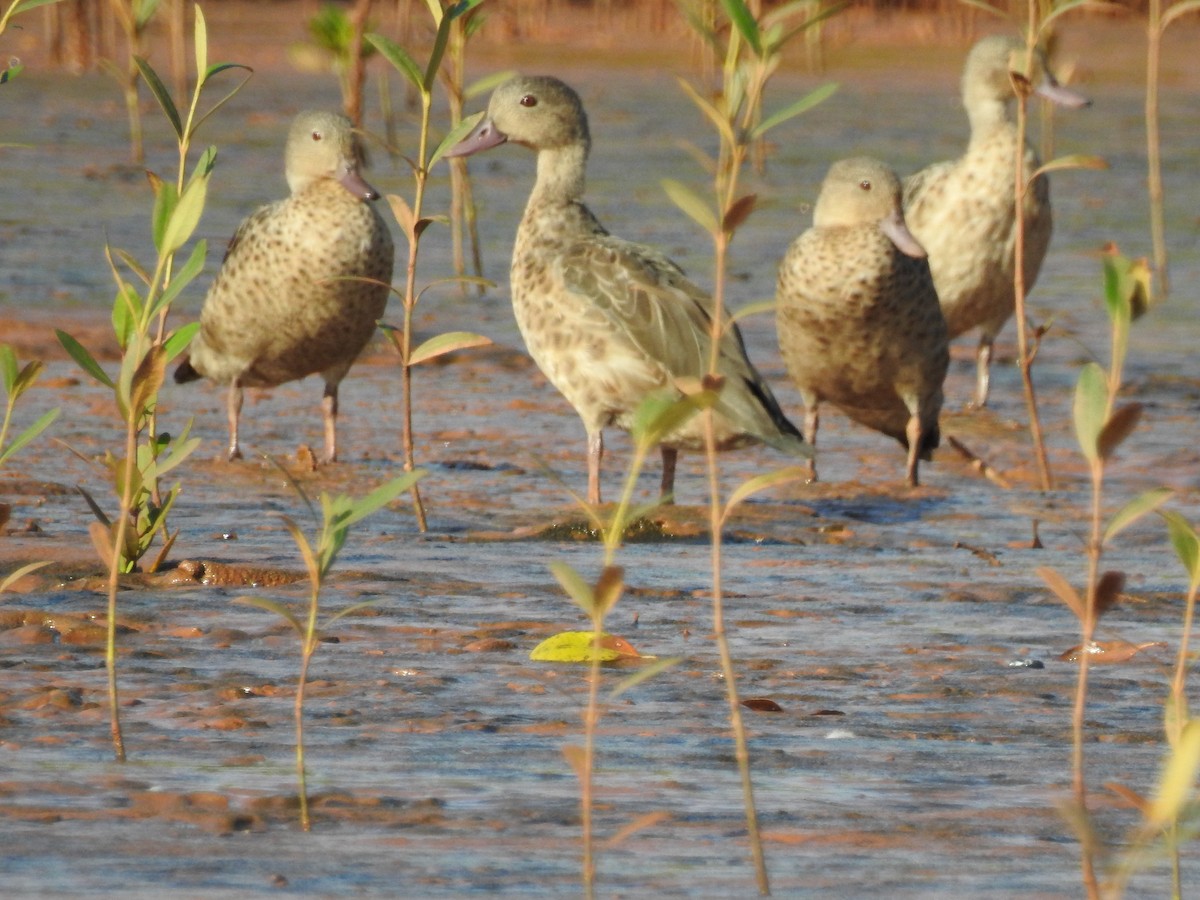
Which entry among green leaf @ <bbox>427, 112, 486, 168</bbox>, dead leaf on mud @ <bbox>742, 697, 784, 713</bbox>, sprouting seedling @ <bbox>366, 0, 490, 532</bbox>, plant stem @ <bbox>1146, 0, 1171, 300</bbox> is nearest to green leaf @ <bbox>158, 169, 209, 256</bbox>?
dead leaf on mud @ <bbox>742, 697, 784, 713</bbox>

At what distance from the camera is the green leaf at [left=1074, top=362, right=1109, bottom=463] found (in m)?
2.74

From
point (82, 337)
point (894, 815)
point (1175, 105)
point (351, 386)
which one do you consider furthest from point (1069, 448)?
point (1175, 105)

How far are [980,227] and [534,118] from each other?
227 centimetres

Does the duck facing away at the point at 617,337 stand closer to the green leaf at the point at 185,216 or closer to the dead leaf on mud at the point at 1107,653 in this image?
the dead leaf on mud at the point at 1107,653

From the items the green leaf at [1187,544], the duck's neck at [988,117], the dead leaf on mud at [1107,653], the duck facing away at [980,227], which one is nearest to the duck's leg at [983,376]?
the duck facing away at [980,227]

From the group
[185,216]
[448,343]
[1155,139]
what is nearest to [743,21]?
[185,216]

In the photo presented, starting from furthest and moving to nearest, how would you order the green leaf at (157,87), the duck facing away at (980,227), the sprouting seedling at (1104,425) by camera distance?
the duck facing away at (980,227) → the green leaf at (157,87) → the sprouting seedling at (1104,425)

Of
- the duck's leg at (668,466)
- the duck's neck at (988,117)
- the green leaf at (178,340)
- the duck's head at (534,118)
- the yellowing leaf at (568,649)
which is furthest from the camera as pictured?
the duck's neck at (988,117)

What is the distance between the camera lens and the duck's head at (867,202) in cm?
735

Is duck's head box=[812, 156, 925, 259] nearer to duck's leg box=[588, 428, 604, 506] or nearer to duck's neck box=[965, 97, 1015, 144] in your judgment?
duck's leg box=[588, 428, 604, 506]

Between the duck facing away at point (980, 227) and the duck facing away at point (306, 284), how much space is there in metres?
2.49

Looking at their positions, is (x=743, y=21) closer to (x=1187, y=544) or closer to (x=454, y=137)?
(x=1187, y=544)

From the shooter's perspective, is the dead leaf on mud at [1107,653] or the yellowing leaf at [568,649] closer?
the yellowing leaf at [568,649]

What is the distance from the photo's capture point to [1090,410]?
2.76 metres
